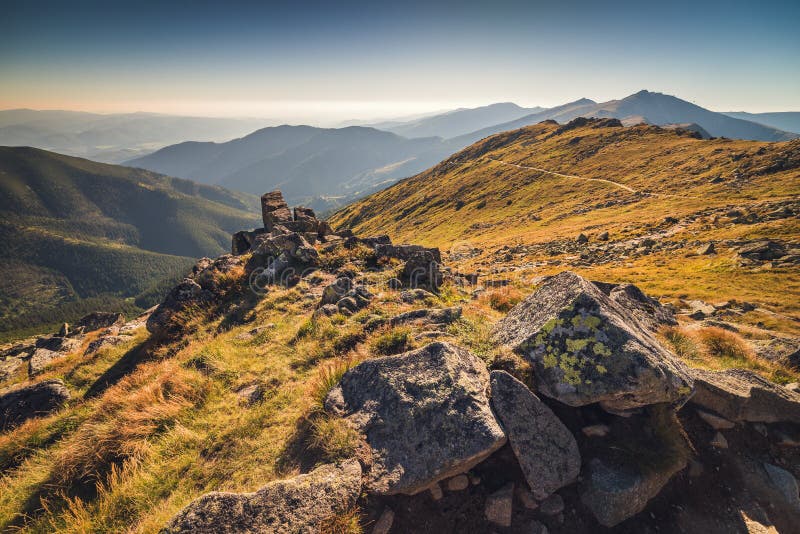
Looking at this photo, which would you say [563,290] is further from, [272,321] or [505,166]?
[505,166]

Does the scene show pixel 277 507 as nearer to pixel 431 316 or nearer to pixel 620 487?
pixel 620 487

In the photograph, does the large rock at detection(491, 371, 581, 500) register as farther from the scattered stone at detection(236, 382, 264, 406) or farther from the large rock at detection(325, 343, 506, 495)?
the scattered stone at detection(236, 382, 264, 406)

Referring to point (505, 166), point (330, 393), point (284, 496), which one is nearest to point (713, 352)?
point (330, 393)

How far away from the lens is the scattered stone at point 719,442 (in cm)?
739

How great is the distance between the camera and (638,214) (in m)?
62.0

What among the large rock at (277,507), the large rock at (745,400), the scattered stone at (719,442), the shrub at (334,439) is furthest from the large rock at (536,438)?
the large rock at (745,400)

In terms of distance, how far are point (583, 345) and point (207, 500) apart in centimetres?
776

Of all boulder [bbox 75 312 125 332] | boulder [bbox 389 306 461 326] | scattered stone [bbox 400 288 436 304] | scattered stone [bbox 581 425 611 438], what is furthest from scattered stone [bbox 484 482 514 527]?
boulder [bbox 75 312 125 332]

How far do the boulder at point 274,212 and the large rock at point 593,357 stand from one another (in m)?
30.0

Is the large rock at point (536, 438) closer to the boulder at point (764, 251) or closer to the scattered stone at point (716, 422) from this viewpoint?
the scattered stone at point (716, 422)

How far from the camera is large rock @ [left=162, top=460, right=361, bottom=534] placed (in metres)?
5.05

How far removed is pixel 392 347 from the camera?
9492 mm

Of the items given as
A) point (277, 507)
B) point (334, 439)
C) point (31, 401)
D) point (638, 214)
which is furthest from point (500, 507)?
point (638, 214)

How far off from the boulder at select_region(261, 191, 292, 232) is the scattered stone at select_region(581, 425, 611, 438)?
31.5 metres
